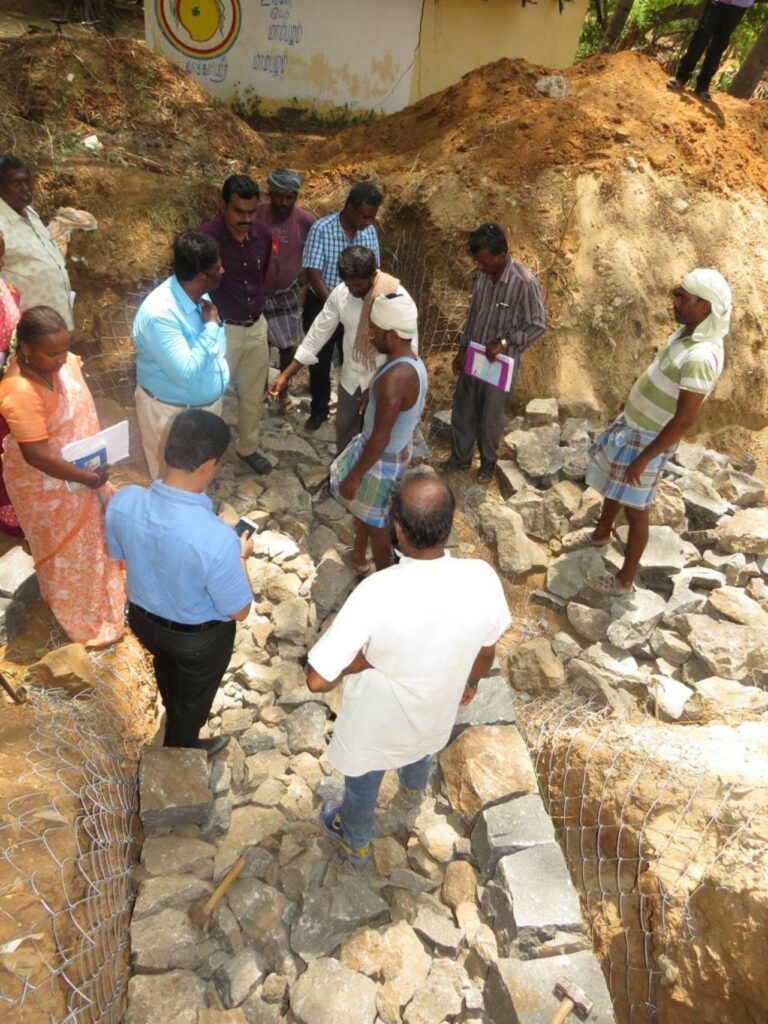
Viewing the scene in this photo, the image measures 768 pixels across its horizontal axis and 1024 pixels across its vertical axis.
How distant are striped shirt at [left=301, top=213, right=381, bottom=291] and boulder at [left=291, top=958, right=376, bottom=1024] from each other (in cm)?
398

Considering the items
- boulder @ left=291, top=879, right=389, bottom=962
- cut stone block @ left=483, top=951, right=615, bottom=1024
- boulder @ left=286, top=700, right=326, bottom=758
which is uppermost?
cut stone block @ left=483, top=951, right=615, bottom=1024

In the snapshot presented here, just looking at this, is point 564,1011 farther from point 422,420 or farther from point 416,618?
point 422,420

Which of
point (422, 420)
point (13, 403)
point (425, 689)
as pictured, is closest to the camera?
point (425, 689)

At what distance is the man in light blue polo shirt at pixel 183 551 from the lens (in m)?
2.25

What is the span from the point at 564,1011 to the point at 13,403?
3018 millimetres

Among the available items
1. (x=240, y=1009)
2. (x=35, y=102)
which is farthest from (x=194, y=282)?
(x=35, y=102)

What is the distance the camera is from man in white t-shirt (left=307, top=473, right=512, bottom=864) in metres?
2.02

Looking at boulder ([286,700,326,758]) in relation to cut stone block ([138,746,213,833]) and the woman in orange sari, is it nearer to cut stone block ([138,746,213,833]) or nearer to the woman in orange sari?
cut stone block ([138,746,213,833])

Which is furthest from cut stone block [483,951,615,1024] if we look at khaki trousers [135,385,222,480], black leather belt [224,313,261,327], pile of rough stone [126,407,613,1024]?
black leather belt [224,313,261,327]

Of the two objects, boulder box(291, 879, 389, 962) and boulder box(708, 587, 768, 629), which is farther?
boulder box(708, 587, 768, 629)

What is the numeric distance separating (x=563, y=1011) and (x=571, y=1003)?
4 cm

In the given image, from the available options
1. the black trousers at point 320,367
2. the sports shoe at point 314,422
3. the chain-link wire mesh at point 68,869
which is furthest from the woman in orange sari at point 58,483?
the sports shoe at point 314,422

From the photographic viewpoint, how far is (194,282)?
321 cm

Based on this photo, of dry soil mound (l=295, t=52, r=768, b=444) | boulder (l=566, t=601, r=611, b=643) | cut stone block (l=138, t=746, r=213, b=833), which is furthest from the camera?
dry soil mound (l=295, t=52, r=768, b=444)
